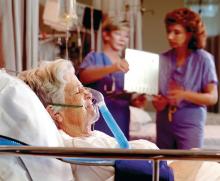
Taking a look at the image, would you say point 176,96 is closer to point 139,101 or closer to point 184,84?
point 184,84

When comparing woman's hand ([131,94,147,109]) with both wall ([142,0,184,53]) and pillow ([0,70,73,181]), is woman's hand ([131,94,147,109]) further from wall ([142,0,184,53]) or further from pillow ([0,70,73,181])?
pillow ([0,70,73,181])

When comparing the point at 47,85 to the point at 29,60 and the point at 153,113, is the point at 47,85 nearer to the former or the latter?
the point at 29,60

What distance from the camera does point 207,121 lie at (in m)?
2.41

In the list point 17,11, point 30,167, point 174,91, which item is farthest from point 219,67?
point 30,167

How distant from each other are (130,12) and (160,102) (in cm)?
55

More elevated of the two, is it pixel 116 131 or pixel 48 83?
pixel 48 83

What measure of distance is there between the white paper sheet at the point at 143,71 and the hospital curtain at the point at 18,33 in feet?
2.24

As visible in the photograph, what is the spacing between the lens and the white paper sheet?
246 centimetres

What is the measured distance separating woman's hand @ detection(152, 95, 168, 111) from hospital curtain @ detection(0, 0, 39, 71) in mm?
810

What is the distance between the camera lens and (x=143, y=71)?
8.11ft

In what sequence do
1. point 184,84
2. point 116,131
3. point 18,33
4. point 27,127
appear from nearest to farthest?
point 27,127, point 116,131, point 18,33, point 184,84

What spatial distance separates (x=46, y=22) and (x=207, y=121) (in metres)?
1.10

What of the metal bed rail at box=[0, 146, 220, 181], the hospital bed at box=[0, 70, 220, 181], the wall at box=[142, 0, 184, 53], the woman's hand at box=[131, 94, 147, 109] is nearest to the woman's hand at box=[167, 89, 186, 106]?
the woman's hand at box=[131, 94, 147, 109]

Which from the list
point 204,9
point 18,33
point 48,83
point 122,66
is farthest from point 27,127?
point 204,9
